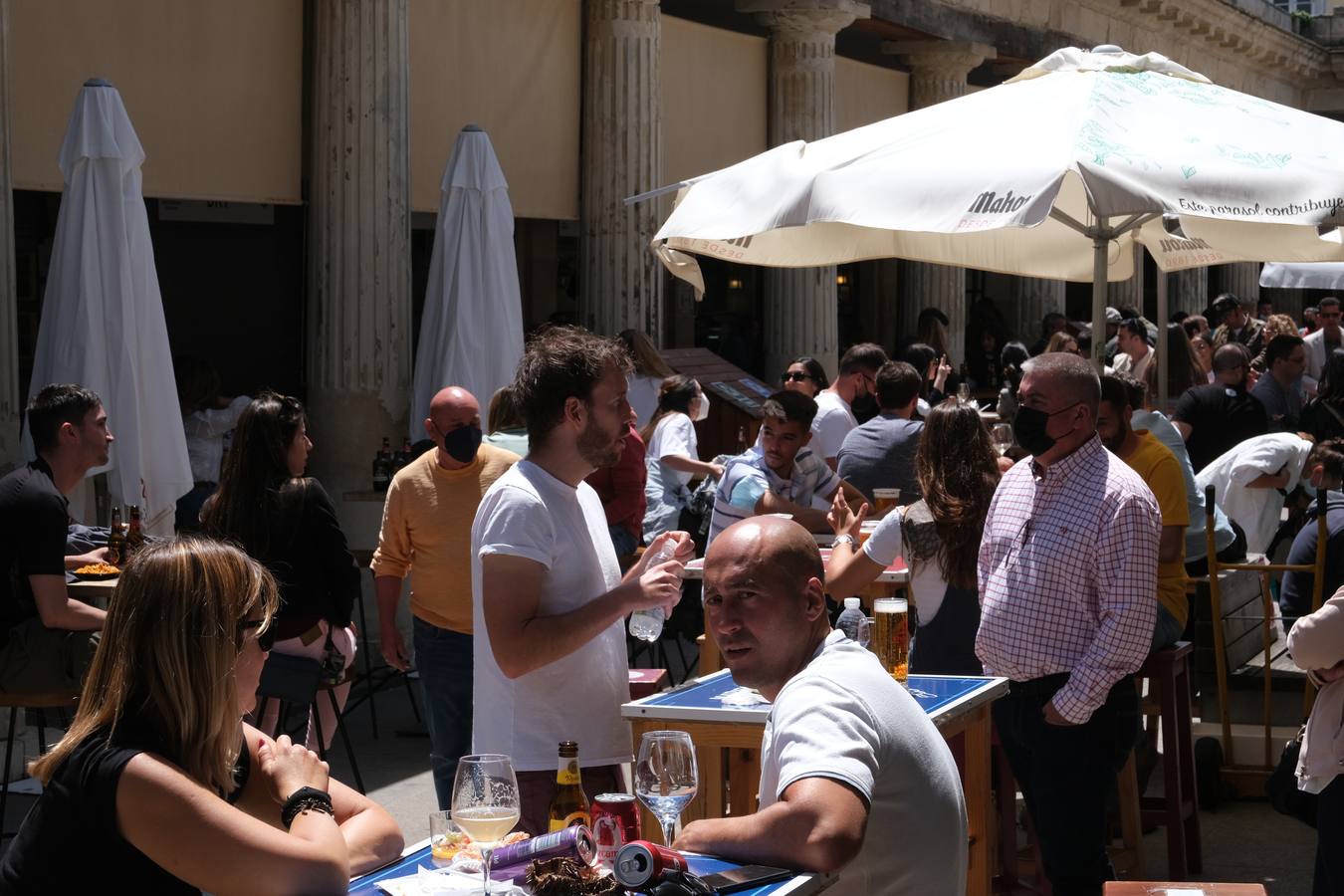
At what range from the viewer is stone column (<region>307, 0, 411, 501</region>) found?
11672 mm

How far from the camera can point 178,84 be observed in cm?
1118

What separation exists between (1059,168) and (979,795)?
233 centimetres

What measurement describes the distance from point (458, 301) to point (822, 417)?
250 cm

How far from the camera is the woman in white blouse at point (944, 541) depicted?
604cm

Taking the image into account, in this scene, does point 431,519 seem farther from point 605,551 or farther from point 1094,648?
point 1094,648

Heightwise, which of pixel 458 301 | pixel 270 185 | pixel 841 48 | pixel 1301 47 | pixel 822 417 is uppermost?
pixel 1301 47

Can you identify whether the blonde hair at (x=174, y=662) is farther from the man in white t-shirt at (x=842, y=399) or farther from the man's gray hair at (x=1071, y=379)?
the man in white t-shirt at (x=842, y=399)

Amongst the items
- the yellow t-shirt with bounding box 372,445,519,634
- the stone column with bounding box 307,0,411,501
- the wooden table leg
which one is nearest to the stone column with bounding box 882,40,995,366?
the stone column with bounding box 307,0,411,501

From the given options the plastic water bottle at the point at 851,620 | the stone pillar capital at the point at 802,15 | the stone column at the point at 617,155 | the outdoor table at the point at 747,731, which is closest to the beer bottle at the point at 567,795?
the outdoor table at the point at 747,731

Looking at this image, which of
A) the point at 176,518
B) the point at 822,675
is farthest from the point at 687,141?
the point at 822,675

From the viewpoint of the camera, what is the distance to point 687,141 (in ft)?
54.8

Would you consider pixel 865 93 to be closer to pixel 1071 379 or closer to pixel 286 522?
pixel 286 522

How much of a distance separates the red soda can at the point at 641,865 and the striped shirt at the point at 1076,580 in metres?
2.36

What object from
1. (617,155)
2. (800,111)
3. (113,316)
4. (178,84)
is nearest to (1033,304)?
(800,111)
